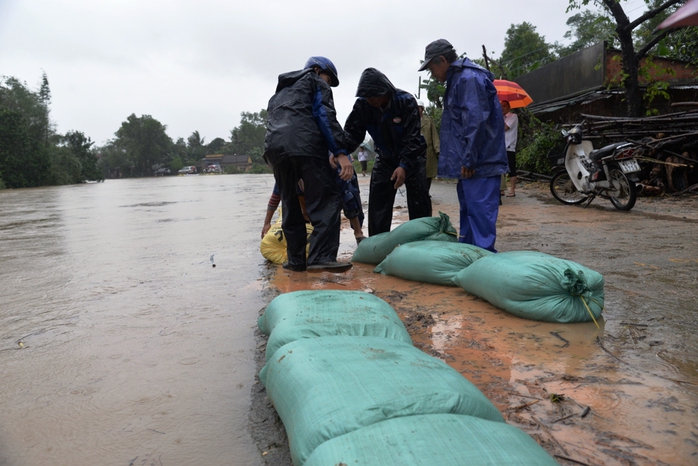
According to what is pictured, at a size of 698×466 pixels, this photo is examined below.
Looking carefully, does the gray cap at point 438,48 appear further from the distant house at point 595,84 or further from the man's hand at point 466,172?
the distant house at point 595,84

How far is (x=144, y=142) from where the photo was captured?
9088 centimetres

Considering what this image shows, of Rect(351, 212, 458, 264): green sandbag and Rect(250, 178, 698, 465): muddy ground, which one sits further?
Rect(351, 212, 458, 264): green sandbag

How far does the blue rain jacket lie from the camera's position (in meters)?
3.55

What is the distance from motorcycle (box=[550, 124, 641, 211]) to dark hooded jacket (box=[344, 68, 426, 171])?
3.55 metres

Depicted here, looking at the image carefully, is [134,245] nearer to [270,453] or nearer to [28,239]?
[28,239]

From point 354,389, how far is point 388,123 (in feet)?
9.82

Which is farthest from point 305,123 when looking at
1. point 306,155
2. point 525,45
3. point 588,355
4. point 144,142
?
point 144,142

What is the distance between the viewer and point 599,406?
1624 millimetres

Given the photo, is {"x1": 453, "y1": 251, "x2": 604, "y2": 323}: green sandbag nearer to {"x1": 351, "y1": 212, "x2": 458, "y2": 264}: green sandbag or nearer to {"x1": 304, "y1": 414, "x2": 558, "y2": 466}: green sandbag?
{"x1": 351, "y1": 212, "x2": 458, "y2": 264}: green sandbag

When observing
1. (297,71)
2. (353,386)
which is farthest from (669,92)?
(353,386)

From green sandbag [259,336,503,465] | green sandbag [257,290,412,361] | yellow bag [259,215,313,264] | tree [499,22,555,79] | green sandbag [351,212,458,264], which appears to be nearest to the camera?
green sandbag [259,336,503,465]

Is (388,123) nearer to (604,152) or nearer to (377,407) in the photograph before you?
(377,407)

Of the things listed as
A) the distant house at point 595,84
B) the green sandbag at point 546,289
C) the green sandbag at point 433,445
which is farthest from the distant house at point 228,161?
the green sandbag at point 433,445

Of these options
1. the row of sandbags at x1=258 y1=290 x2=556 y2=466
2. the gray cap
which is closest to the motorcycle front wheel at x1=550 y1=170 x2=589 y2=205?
the gray cap
